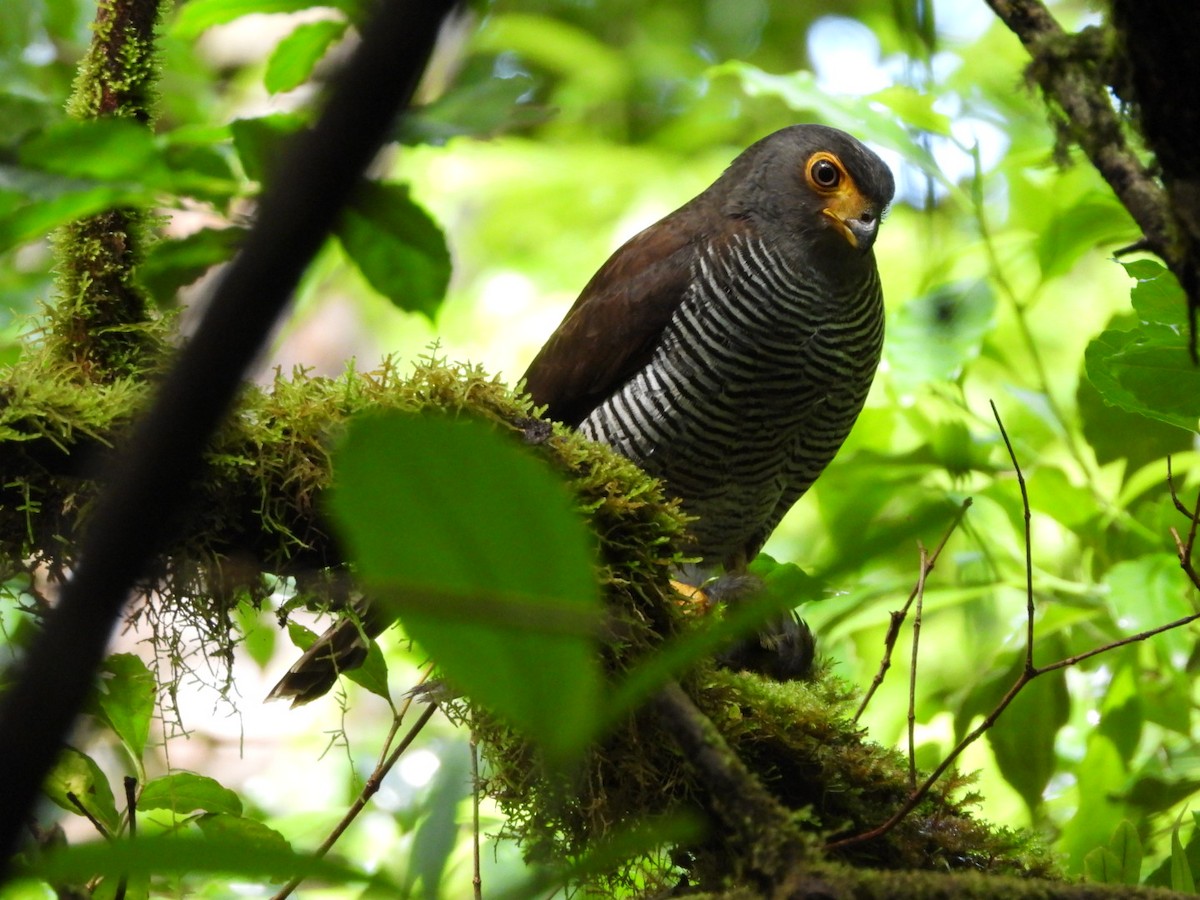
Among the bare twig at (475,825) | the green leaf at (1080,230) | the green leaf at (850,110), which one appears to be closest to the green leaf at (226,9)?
the bare twig at (475,825)

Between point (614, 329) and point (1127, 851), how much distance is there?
2092 mm

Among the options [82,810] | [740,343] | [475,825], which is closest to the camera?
[82,810]

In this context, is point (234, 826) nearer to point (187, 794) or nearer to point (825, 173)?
point (187, 794)

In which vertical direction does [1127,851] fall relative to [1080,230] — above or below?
below

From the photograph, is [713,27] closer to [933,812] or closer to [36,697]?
[933,812]

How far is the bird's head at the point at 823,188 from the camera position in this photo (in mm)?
3709

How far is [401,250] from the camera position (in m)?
1.47

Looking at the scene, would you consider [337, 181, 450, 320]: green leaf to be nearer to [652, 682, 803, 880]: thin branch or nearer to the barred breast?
[652, 682, 803, 880]: thin branch

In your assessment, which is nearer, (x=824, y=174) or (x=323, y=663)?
(x=323, y=663)

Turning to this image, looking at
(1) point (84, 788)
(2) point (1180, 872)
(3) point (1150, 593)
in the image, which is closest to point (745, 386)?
(3) point (1150, 593)

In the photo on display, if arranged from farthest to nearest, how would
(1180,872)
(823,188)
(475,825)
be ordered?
(823,188)
(475,825)
(1180,872)

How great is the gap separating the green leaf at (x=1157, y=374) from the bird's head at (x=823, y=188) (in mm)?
2082

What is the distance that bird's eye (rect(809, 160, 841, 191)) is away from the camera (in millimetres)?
3797

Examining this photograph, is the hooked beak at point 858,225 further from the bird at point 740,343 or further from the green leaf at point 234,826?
the green leaf at point 234,826
